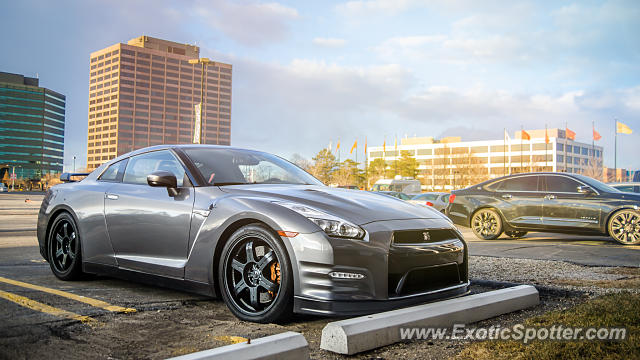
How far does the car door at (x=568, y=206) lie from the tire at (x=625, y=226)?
0.28m

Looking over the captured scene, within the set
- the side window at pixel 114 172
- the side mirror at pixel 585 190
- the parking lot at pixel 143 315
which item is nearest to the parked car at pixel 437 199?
the side mirror at pixel 585 190

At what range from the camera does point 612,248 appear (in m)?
8.77

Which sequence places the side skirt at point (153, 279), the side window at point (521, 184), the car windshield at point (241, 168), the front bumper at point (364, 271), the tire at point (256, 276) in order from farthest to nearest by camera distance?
the side window at point (521, 184) < the car windshield at point (241, 168) < the side skirt at point (153, 279) < the tire at point (256, 276) < the front bumper at point (364, 271)

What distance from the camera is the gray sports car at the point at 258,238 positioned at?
3264 mm

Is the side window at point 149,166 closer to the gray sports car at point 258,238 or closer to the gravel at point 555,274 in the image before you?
the gray sports car at point 258,238

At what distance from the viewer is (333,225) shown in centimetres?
333

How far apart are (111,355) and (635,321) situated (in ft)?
10.6

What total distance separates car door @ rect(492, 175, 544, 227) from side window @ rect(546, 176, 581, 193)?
0.21 m

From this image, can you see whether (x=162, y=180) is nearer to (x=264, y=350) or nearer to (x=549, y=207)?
(x=264, y=350)

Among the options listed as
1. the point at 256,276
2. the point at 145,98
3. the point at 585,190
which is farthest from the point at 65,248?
the point at 145,98

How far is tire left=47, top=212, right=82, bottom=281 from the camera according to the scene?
502cm

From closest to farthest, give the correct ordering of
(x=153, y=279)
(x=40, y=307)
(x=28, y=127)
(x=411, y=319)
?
(x=411, y=319)
(x=40, y=307)
(x=153, y=279)
(x=28, y=127)

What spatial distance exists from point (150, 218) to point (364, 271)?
2.02 m

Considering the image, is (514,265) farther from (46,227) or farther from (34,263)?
(34,263)
